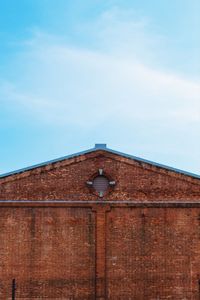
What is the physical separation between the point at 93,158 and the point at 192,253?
5.44 metres

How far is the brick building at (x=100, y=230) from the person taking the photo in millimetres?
21922

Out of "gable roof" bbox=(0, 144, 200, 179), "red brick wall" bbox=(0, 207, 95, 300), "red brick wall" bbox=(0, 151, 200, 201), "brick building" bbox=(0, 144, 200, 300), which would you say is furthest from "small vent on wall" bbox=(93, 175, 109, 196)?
"gable roof" bbox=(0, 144, 200, 179)

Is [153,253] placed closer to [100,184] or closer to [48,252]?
[100,184]

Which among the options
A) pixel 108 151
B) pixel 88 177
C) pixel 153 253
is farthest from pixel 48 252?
pixel 108 151

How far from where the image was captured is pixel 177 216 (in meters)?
22.4

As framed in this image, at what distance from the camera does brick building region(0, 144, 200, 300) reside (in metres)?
21.9

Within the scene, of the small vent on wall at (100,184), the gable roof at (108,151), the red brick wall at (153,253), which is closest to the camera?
the red brick wall at (153,253)

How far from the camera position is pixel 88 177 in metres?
22.7

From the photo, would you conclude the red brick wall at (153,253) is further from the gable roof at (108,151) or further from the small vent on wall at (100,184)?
the gable roof at (108,151)

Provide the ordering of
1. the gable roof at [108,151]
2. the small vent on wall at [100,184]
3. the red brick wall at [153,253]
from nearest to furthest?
the red brick wall at [153,253] → the gable roof at [108,151] → the small vent on wall at [100,184]

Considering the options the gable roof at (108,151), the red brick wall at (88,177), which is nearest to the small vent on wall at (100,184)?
the red brick wall at (88,177)

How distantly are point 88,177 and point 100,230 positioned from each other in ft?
7.15

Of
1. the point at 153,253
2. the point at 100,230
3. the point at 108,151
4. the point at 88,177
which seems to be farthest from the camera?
the point at 108,151

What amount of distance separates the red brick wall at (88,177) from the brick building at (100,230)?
40 mm
